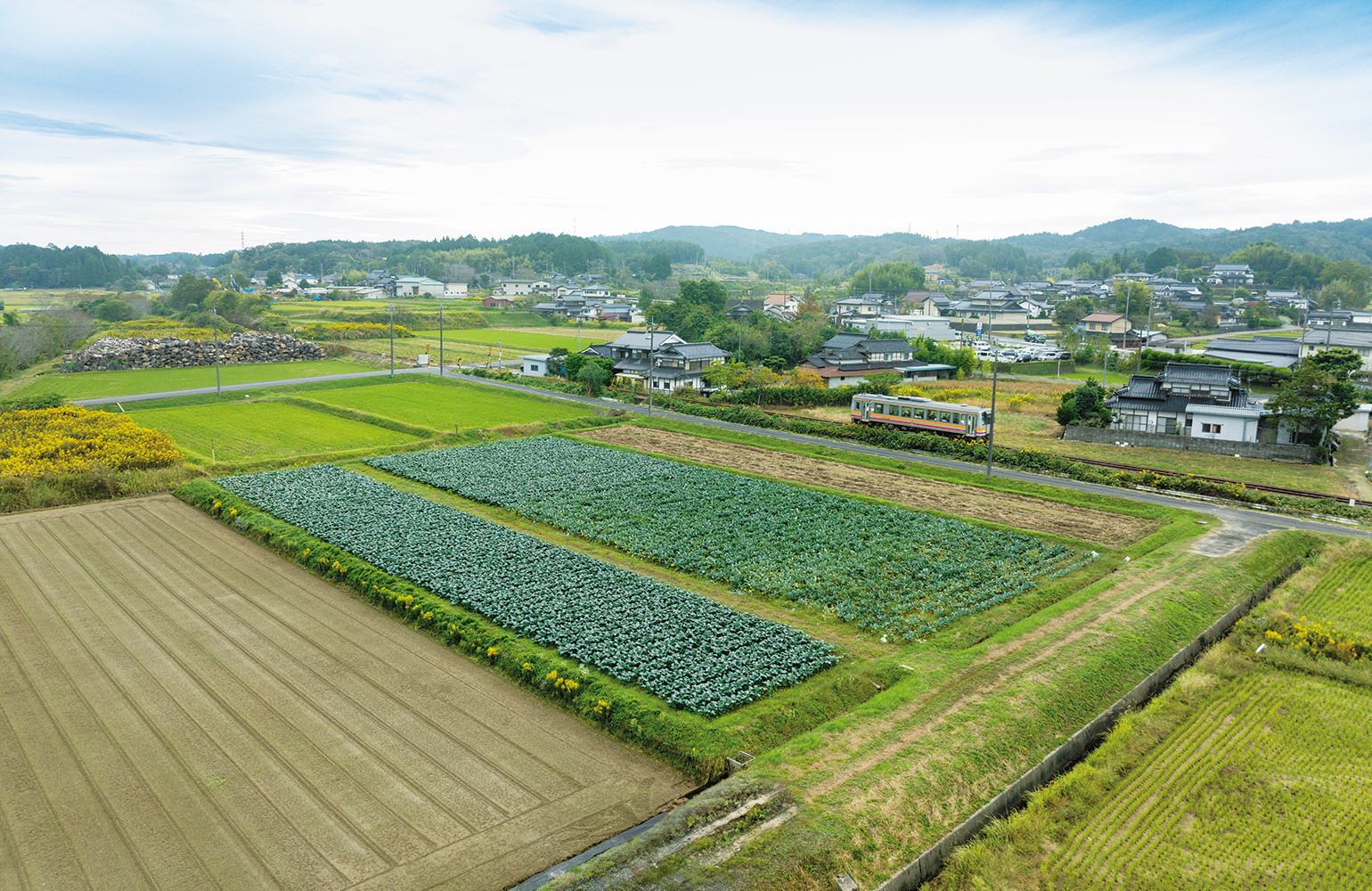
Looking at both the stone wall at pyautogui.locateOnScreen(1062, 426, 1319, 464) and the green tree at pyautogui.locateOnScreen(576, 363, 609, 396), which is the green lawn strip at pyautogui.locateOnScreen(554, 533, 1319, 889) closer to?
the stone wall at pyautogui.locateOnScreen(1062, 426, 1319, 464)

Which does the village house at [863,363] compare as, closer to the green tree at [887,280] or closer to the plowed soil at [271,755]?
the plowed soil at [271,755]

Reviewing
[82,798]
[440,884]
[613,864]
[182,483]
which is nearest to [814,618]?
[613,864]

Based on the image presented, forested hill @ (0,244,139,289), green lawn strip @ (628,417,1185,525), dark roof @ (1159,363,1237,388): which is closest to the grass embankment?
green lawn strip @ (628,417,1185,525)

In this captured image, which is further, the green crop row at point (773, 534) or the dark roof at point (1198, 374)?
the dark roof at point (1198, 374)

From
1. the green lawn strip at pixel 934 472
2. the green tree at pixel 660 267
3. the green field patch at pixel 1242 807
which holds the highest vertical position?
the green tree at pixel 660 267

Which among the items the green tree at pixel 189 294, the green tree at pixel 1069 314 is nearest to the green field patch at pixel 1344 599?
the green tree at pixel 1069 314

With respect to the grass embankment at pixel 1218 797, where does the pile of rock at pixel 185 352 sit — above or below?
above
